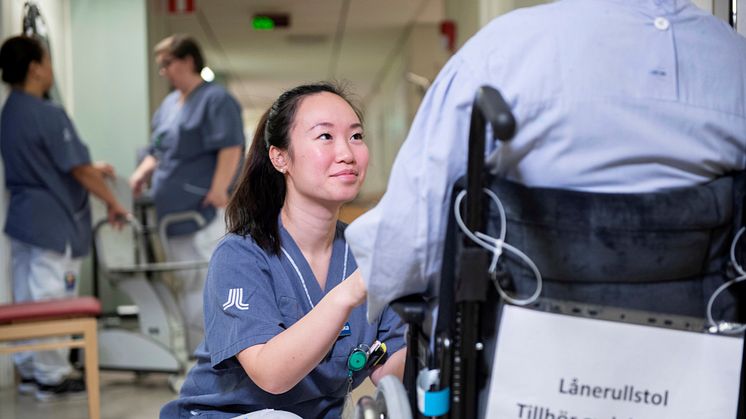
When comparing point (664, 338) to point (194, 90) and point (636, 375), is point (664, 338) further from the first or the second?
point (194, 90)

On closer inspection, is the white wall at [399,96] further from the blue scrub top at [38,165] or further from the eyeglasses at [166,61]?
the blue scrub top at [38,165]

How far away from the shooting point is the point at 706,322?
972 mm

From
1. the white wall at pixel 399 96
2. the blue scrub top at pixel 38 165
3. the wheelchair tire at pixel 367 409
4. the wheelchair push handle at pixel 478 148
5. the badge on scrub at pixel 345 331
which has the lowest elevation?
the white wall at pixel 399 96

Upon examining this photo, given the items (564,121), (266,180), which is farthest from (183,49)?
(564,121)

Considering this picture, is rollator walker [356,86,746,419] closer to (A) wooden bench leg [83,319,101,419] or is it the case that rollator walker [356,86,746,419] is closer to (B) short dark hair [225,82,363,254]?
(B) short dark hair [225,82,363,254]

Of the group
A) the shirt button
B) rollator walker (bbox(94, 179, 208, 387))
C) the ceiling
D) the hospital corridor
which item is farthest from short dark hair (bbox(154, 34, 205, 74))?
the shirt button

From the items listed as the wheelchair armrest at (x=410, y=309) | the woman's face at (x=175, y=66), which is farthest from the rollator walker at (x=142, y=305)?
the wheelchair armrest at (x=410, y=309)

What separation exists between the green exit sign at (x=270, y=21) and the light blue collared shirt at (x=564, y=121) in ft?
23.4

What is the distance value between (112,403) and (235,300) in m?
2.31

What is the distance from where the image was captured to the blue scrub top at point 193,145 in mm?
3840

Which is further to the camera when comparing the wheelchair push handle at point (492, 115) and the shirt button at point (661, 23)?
the shirt button at point (661, 23)

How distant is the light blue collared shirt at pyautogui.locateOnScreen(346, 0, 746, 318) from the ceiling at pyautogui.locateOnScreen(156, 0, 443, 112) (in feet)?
15.4

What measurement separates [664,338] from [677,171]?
185 mm

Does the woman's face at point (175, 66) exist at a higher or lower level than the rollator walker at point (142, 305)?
higher
